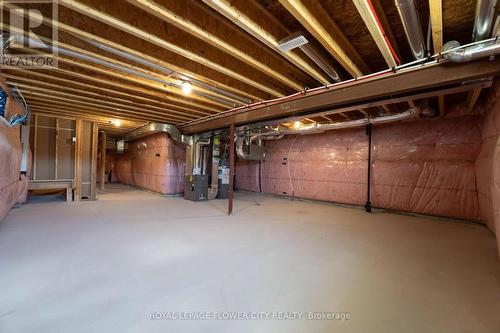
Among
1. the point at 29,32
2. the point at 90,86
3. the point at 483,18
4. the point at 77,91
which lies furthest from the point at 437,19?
the point at 77,91

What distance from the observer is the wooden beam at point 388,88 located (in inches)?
81.8

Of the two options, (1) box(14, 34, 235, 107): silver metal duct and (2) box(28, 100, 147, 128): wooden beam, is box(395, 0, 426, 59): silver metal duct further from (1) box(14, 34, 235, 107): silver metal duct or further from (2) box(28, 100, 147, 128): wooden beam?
(2) box(28, 100, 147, 128): wooden beam

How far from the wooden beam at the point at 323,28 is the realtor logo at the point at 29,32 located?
1.84 metres

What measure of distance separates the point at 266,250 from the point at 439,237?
2.56 metres

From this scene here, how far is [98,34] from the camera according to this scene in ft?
6.72

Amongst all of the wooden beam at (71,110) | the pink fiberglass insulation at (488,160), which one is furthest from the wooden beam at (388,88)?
the wooden beam at (71,110)

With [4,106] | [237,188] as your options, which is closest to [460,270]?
[4,106]

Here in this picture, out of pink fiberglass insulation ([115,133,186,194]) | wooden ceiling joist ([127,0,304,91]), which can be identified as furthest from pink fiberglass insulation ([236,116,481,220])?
wooden ceiling joist ([127,0,304,91])

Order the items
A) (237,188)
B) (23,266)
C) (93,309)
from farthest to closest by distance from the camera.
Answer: (237,188), (23,266), (93,309)

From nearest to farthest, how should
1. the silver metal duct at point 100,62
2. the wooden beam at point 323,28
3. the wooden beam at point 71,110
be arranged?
the wooden beam at point 323,28, the silver metal duct at point 100,62, the wooden beam at point 71,110

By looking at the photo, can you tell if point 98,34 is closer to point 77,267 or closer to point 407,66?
point 77,267

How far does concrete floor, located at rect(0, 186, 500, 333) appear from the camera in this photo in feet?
4.33

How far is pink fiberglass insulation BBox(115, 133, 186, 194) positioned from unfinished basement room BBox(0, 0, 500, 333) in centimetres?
169

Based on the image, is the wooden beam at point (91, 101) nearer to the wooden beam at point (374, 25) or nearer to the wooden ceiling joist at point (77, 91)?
the wooden ceiling joist at point (77, 91)
